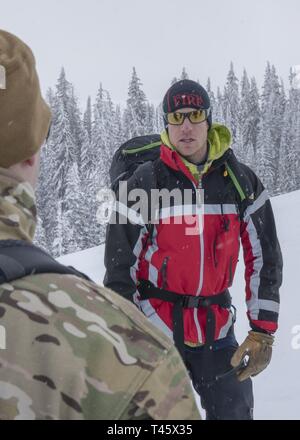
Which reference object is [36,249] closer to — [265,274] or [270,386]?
[265,274]

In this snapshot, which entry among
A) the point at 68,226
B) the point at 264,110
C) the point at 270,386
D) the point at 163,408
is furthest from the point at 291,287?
the point at 264,110

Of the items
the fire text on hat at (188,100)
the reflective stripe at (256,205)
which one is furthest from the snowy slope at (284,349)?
the fire text on hat at (188,100)

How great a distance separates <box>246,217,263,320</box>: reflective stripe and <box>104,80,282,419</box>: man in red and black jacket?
0.04 ft

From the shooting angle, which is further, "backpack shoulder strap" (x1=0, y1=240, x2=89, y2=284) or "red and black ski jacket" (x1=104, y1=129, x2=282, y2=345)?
"red and black ski jacket" (x1=104, y1=129, x2=282, y2=345)

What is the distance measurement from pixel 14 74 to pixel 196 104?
8.83ft

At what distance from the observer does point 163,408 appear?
1.01m

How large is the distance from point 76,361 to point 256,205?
2.91 m

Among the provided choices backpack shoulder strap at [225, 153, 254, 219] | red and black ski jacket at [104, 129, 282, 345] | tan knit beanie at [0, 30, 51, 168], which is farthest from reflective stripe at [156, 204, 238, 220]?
tan knit beanie at [0, 30, 51, 168]

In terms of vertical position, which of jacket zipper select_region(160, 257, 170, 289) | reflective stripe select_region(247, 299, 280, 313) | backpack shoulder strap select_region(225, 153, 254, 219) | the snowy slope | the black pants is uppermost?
backpack shoulder strap select_region(225, 153, 254, 219)

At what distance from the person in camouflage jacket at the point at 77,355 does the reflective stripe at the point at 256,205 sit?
268cm

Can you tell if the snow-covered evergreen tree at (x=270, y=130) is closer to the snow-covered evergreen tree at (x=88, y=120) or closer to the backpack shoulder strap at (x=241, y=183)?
the snow-covered evergreen tree at (x=88, y=120)

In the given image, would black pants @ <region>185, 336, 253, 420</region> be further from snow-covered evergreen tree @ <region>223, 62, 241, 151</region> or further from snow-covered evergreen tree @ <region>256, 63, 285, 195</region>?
snow-covered evergreen tree @ <region>223, 62, 241, 151</region>

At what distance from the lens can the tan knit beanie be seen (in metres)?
1.16

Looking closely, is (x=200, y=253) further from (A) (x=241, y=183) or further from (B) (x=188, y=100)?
(B) (x=188, y=100)
